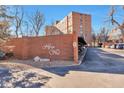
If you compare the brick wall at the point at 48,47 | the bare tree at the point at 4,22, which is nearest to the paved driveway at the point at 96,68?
the brick wall at the point at 48,47

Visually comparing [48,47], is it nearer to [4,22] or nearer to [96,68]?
[4,22]

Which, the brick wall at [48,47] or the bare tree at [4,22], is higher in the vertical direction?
the bare tree at [4,22]

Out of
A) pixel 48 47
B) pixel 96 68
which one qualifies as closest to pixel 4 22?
pixel 48 47

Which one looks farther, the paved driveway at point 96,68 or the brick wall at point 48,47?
the brick wall at point 48,47

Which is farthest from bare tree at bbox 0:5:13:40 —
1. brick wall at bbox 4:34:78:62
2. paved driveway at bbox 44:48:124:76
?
paved driveway at bbox 44:48:124:76

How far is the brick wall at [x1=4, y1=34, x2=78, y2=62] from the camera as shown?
9188mm

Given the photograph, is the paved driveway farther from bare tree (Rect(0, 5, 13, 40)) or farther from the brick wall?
bare tree (Rect(0, 5, 13, 40))

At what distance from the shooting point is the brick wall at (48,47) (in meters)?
9.19

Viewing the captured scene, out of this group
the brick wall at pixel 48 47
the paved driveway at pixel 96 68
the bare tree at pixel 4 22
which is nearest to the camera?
the paved driveway at pixel 96 68

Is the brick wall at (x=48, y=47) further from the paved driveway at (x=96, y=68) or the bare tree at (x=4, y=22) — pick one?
the bare tree at (x=4, y=22)

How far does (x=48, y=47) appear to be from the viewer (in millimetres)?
9500
